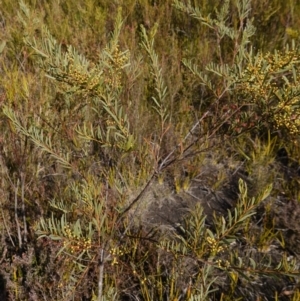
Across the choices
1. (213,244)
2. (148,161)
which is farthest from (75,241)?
(148,161)

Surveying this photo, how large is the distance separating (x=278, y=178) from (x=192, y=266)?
78 centimetres

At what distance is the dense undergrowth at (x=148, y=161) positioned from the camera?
3.68 feet

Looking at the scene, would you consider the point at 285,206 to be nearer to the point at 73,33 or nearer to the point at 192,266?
the point at 192,266

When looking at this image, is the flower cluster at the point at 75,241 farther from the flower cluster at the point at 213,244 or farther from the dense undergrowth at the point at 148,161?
the flower cluster at the point at 213,244

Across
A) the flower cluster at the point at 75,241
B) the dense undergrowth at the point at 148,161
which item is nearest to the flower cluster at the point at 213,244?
the dense undergrowth at the point at 148,161

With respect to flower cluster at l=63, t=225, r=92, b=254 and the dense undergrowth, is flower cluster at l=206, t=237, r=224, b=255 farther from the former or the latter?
flower cluster at l=63, t=225, r=92, b=254

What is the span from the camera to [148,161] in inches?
82.4

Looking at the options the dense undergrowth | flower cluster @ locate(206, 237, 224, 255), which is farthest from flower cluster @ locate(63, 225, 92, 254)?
flower cluster @ locate(206, 237, 224, 255)

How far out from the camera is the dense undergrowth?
3.68 ft

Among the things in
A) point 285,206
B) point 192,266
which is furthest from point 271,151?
point 192,266

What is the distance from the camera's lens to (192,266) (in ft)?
5.49

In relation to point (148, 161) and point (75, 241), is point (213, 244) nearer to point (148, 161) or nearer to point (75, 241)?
point (75, 241)

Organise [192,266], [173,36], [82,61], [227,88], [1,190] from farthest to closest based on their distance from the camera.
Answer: [173,36] < [1,190] < [192,266] < [227,88] < [82,61]

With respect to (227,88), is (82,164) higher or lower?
lower
